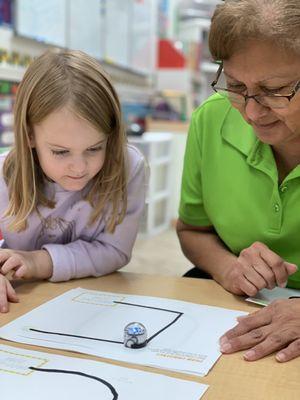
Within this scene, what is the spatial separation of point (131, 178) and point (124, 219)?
0.28 feet

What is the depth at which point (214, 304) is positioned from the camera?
0.86 metres

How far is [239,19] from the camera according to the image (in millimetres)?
813

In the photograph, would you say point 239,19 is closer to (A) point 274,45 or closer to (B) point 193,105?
(A) point 274,45

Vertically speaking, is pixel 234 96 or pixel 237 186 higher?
pixel 234 96

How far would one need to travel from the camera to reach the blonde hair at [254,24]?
78 cm

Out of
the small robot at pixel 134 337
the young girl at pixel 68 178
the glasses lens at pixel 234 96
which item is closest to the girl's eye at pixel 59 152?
the young girl at pixel 68 178

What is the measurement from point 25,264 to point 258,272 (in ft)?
1.34

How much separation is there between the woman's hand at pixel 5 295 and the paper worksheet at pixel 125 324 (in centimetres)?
5

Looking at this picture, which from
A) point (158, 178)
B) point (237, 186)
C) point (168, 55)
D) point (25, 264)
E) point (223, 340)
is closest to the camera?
point (223, 340)

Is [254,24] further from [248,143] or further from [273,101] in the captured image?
[248,143]

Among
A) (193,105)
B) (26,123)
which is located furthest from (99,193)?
(193,105)

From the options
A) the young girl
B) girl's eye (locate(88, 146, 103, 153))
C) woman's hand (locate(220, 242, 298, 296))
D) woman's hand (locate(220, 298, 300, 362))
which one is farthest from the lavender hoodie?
woman's hand (locate(220, 298, 300, 362))

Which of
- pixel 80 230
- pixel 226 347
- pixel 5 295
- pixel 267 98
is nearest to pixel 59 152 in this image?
pixel 80 230

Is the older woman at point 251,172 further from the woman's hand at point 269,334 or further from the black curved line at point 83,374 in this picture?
the black curved line at point 83,374
